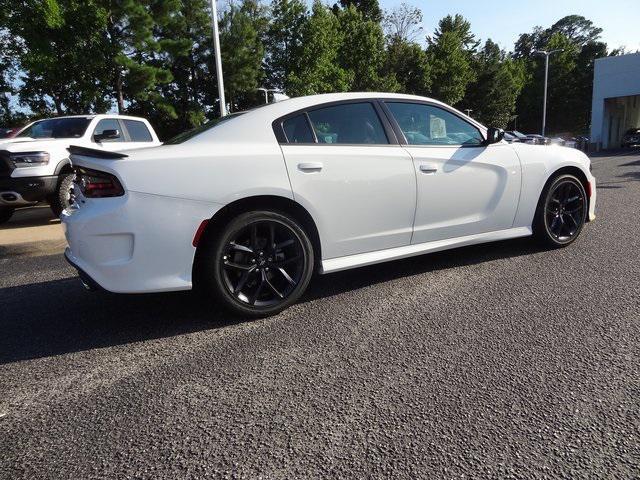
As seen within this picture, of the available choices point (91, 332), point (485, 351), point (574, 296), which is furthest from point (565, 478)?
point (91, 332)

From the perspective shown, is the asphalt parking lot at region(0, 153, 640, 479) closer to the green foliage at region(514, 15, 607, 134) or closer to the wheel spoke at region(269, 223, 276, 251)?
the wheel spoke at region(269, 223, 276, 251)

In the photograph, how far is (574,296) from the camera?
126 inches

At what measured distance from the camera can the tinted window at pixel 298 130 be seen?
10.4ft

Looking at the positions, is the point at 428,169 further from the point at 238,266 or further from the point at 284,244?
the point at 238,266

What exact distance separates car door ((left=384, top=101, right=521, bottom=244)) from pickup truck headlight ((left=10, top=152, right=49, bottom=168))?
19.1 ft

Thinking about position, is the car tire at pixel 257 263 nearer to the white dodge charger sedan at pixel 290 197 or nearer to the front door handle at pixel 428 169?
the white dodge charger sedan at pixel 290 197

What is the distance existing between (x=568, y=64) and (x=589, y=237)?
67.5 m

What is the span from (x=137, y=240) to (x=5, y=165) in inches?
217

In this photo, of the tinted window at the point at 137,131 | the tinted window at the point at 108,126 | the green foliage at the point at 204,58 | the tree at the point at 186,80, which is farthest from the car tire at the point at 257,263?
the tree at the point at 186,80

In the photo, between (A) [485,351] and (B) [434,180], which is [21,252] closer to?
(B) [434,180]

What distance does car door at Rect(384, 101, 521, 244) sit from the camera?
3568 millimetres

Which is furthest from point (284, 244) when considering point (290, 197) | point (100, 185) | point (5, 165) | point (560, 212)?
point (5, 165)

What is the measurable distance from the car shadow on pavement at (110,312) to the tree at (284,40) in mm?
31525

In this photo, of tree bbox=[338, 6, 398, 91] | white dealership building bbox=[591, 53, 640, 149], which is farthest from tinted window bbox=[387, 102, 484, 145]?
white dealership building bbox=[591, 53, 640, 149]
